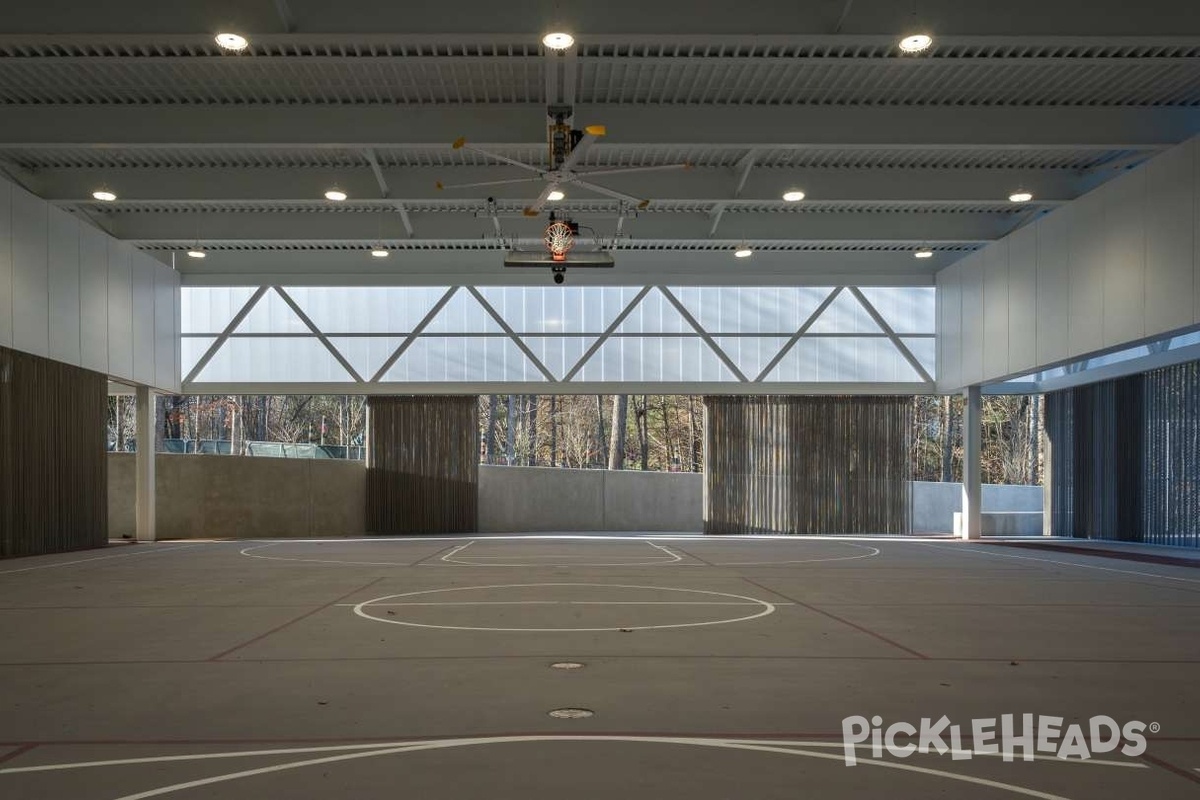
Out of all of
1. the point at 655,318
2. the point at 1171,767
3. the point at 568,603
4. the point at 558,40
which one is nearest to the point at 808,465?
the point at 655,318

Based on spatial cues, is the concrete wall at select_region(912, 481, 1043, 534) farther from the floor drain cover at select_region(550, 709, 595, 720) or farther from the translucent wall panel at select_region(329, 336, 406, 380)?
the floor drain cover at select_region(550, 709, 595, 720)

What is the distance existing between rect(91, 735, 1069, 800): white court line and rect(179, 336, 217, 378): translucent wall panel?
69.2ft

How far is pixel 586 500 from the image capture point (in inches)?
1115

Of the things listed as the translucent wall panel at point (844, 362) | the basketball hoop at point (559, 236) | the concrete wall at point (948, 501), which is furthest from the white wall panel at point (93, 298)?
the concrete wall at point (948, 501)

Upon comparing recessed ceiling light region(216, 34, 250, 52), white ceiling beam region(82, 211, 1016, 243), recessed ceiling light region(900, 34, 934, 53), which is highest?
recessed ceiling light region(216, 34, 250, 52)

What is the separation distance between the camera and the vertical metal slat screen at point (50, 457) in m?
15.9

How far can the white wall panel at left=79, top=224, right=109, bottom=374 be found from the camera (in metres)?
18.4

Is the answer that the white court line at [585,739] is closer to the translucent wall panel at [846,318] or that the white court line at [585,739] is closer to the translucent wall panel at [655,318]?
the translucent wall panel at [655,318]

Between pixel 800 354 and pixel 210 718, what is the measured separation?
20.4 metres

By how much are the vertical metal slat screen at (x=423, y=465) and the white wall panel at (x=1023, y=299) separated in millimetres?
11939

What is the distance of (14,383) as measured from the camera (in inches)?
632

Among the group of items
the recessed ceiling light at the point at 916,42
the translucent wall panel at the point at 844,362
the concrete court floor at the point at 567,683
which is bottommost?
the concrete court floor at the point at 567,683

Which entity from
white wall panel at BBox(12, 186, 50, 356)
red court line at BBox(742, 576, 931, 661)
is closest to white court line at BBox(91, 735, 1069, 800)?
red court line at BBox(742, 576, 931, 661)

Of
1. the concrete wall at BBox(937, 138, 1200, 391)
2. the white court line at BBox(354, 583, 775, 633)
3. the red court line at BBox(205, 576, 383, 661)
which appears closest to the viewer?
the red court line at BBox(205, 576, 383, 661)
